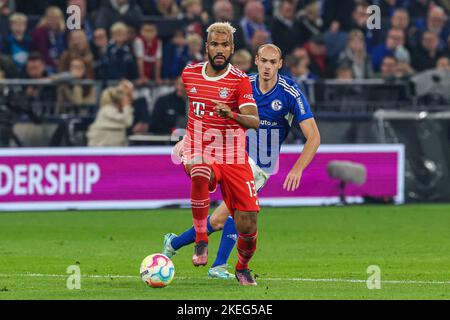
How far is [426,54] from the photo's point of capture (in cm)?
2538

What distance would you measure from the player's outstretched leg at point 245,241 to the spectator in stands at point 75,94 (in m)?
10.5

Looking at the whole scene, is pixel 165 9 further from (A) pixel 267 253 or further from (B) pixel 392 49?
(A) pixel 267 253

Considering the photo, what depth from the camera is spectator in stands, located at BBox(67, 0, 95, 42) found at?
2323 cm

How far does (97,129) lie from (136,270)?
26.9 feet

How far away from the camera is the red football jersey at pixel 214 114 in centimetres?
1189

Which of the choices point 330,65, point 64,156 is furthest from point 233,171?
point 330,65

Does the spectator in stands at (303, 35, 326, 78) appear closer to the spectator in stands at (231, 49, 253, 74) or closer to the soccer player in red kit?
the spectator in stands at (231, 49, 253, 74)

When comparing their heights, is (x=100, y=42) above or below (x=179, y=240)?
above

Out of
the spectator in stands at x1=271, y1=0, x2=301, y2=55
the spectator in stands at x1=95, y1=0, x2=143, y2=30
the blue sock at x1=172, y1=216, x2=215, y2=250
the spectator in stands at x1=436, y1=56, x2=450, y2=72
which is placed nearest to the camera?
the blue sock at x1=172, y1=216, x2=215, y2=250

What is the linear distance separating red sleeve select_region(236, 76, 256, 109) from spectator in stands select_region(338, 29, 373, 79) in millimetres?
12303

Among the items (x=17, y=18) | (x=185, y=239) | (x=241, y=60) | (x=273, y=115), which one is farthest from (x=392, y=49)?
(x=185, y=239)

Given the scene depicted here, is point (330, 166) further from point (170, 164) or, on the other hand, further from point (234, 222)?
point (234, 222)

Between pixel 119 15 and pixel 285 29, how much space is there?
3.12m

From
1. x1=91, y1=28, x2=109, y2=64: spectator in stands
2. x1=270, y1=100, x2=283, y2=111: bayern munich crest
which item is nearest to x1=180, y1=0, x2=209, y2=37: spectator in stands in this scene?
x1=91, y1=28, x2=109, y2=64: spectator in stands
